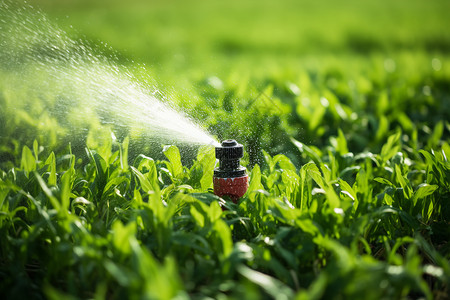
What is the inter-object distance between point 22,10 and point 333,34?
9.16m

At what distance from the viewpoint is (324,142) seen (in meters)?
4.03

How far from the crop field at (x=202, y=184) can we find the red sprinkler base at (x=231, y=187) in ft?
0.16

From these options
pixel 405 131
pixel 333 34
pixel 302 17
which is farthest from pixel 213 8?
pixel 405 131

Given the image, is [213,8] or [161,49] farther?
[213,8]

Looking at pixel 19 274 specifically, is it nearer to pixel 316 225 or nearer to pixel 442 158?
pixel 316 225

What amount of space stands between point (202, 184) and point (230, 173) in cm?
29

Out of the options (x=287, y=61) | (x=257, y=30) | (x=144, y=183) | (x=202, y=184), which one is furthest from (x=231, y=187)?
(x=257, y=30)

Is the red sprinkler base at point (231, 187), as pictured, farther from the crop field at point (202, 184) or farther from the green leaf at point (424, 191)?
the green leaf at point (424, 191)

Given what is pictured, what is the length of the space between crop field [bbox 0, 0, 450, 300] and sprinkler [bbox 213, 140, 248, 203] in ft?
0.21

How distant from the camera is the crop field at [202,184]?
1.75 meters

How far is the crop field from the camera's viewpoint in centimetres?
175

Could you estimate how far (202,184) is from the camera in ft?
8.45

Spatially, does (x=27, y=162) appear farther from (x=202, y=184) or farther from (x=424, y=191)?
(x=424, y=191)

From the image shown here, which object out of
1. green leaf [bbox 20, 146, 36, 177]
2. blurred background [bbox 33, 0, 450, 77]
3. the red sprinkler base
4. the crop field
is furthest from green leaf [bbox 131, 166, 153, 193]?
blurred background [bbox 33, 0, 450, 77]
